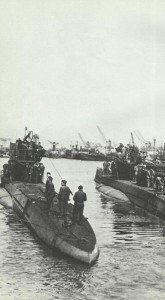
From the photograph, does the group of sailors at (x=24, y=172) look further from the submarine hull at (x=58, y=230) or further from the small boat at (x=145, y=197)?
the submarine hull at (x=58, y=230)

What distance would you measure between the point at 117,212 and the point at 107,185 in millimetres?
20391

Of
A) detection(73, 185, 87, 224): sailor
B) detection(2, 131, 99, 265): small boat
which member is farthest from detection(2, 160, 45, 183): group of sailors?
detection(73, 185, 87, 224): sailor

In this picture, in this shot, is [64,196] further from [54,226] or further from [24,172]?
[24,172]

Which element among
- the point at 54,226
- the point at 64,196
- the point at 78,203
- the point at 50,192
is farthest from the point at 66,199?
the point at 50,192

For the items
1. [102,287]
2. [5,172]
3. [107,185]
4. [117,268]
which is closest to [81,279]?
[102,287]

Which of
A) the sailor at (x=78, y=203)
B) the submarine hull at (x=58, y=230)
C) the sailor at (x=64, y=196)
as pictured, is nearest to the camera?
the submarine hull at (x=58, y=230)

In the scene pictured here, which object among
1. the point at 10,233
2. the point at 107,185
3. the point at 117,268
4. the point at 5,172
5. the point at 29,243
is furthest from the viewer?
the point at 107,185

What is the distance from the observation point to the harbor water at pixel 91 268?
1680 cm

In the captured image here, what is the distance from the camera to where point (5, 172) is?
4788 cm

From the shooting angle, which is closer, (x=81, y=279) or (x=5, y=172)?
(x=81, y=279)

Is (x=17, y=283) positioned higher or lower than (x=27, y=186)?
lower

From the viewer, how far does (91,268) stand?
773 inches

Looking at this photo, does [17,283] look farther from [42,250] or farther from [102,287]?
[42,250]

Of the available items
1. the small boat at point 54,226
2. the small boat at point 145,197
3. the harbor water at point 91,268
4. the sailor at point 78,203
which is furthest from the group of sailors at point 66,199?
the small boat at point 145,197
